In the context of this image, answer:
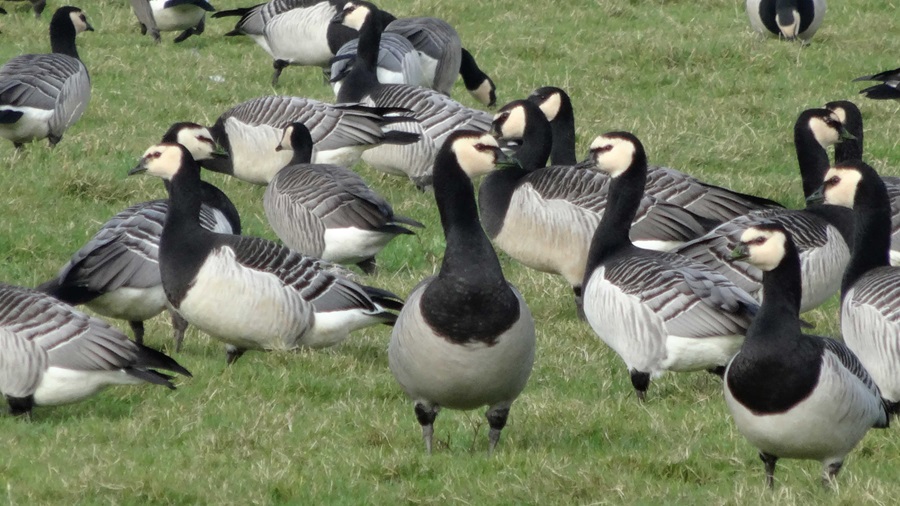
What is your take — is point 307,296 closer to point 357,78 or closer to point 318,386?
point 318,386

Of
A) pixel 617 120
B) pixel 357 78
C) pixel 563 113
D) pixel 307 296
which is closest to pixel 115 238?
pixel 307 296

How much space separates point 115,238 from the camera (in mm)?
8703

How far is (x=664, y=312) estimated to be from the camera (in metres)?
7.63

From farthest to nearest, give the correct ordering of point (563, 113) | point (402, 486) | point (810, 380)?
point (563, 113) → point (402, 486) → point (810, 380)

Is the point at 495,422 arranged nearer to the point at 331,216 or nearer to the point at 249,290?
the point at 249,290

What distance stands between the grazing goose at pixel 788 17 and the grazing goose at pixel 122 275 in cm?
955

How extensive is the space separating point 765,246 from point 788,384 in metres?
0.67

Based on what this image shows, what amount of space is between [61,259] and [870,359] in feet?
20.3

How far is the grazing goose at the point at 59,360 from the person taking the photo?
6801 millimetres

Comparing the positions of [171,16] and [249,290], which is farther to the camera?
[171,16]

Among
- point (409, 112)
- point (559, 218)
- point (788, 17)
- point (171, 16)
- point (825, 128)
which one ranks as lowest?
point (171, 16)

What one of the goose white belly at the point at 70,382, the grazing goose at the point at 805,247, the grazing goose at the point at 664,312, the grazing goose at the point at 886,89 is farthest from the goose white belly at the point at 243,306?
the grazing goose at the point at 886,89

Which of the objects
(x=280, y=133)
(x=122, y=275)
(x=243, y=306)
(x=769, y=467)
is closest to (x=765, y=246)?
(x=769, y=467)

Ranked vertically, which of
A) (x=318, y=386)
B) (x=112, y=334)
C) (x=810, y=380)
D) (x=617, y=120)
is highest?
(x=810, y=380)
